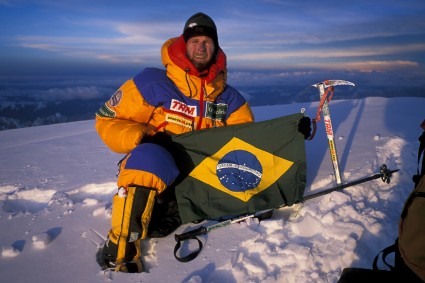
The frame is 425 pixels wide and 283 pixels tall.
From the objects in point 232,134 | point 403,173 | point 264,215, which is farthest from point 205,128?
point 403,173

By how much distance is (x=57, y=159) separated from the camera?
5793 millimetres

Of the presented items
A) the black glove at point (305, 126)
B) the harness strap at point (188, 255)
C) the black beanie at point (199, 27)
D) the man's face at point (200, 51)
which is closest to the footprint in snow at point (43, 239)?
the harness strap at point (188, 255)

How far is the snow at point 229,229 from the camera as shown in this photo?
2.53 m

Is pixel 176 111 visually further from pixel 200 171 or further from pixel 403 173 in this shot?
pixel 403 173

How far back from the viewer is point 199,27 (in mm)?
3705

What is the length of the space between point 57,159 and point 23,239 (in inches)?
115

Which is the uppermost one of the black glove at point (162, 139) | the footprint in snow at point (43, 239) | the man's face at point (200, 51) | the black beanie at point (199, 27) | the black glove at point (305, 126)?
the black beanie at point (199, 27)

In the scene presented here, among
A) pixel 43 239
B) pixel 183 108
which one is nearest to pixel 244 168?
pixel 183 108

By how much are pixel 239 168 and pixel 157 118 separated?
3.46ft

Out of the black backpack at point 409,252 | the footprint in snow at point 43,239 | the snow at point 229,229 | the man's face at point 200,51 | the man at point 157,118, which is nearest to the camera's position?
the black backpack at point 409,252

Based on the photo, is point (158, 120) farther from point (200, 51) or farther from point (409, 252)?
point (409, 252)

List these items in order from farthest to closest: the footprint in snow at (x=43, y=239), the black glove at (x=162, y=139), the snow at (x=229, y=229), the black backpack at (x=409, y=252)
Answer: the black glove at (x=162, y=139) → the footprint in snow at (x=43, y=239) → the snow at (x=229, y=229) → the black backpack at (x=409, y=252)

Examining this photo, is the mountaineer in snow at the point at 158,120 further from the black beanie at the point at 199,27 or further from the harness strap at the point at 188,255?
the harness strap at the point at 188,255

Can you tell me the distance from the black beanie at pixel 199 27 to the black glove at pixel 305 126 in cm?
144
